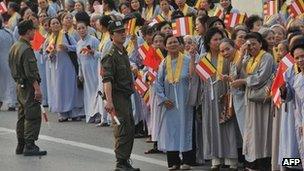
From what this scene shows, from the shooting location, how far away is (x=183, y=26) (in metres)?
12.1

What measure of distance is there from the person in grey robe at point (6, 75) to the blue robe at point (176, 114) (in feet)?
22.4

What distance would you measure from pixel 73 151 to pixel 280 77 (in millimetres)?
4083

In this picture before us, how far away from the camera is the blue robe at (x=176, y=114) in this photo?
424 inches

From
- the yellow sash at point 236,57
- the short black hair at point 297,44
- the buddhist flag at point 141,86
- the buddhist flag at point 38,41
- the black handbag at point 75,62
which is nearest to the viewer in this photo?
the short black hair at point 297,44

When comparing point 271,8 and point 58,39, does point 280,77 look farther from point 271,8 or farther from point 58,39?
point 58,39

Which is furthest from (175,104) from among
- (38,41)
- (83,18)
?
(38,41)

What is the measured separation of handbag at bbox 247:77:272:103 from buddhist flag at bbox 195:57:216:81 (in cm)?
71

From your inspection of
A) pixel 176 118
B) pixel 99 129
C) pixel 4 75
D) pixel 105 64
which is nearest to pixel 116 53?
pixel 105 64

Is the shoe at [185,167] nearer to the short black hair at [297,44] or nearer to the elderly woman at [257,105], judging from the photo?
the elderly woman at [257,105]

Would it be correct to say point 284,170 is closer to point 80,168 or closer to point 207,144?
point 207,144

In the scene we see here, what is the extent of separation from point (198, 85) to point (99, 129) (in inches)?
153

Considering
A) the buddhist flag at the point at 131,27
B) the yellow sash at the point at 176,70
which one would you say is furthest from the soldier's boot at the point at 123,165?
the buddhist flag at the point at 131,27

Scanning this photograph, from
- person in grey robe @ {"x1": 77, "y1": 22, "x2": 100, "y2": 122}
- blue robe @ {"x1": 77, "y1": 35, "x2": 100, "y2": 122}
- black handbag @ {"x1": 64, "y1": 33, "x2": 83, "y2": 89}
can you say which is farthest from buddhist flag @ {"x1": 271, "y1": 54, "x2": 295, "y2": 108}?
black handbag @ {"x1": 64, "y1": 33, "x2": 83, "y2": 89}

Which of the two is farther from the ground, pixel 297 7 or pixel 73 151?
pixel 297 7
